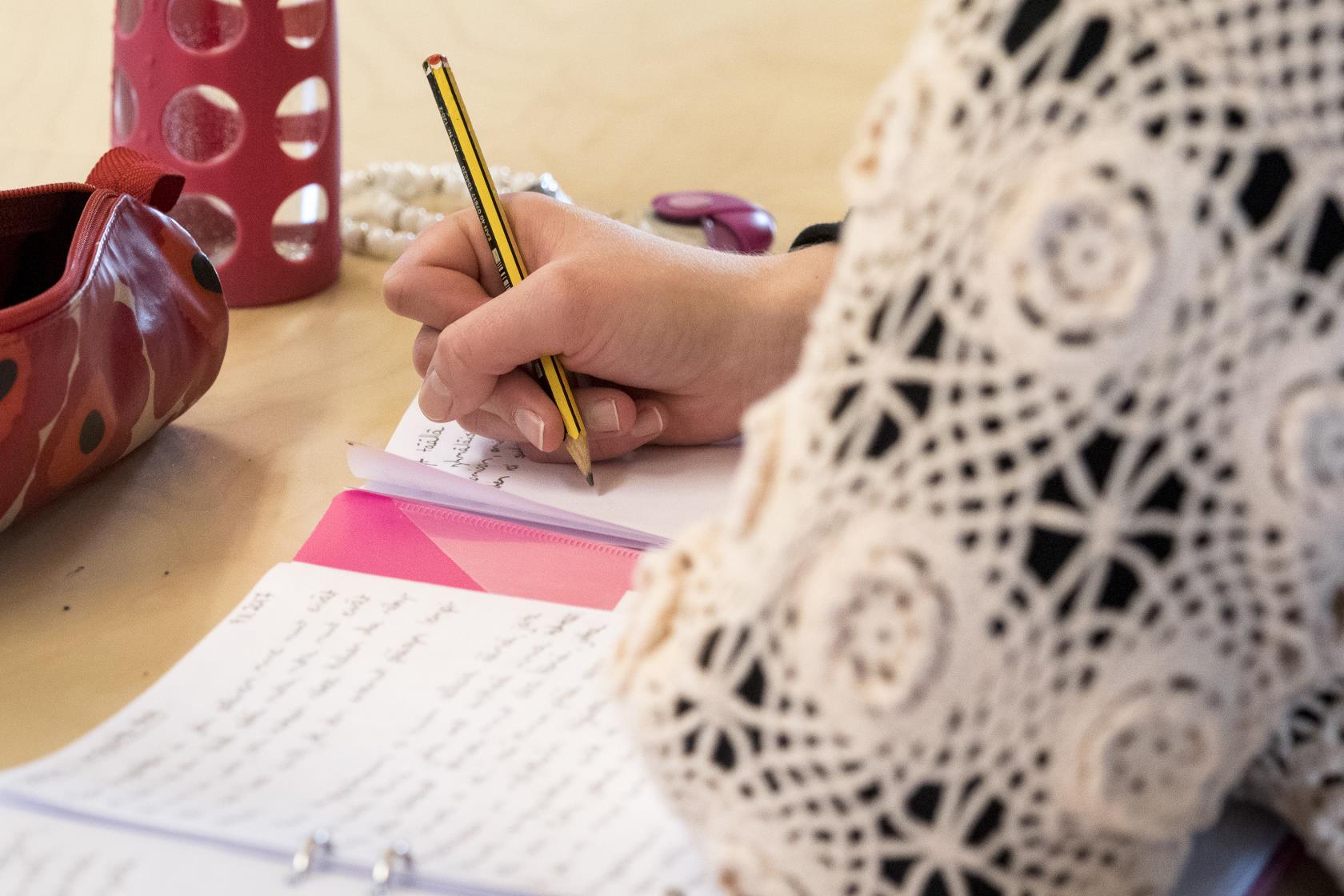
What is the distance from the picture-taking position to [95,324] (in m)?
0.56

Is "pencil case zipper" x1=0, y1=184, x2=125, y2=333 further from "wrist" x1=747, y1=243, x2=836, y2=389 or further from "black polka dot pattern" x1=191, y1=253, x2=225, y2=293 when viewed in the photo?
"wrist" x1=747, y1=243, x2=836, y2=389

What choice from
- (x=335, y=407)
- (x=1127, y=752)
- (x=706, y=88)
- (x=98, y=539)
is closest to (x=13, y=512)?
(x=98, y=539)

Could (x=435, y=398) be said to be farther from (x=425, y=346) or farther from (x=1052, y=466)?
(x=1052, y=466)

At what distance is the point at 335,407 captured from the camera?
2.29ft

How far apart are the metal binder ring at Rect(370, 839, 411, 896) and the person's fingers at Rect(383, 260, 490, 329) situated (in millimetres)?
341

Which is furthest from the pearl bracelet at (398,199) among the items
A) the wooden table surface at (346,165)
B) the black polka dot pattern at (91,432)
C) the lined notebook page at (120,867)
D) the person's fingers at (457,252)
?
Answer: the lined notebook page at (120,867)

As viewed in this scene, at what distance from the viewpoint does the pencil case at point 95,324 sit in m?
0.53

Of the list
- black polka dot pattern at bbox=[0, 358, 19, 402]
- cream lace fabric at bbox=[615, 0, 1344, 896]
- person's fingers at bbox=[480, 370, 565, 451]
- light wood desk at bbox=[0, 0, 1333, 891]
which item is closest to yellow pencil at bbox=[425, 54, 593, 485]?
person's fingers at bbox=[480, 370, 565, 451]

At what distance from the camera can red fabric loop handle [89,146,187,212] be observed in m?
0.64

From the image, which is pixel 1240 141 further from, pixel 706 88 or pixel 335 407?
pixel 706 88

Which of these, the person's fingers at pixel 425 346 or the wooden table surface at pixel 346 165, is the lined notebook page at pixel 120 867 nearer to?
the wooden table surface at pixel 346 165

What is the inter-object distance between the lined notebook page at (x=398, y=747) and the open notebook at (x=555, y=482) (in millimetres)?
82

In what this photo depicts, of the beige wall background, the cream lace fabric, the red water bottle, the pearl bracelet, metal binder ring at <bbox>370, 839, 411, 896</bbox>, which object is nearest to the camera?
the cream lace fabric

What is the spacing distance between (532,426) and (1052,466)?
384 mm
